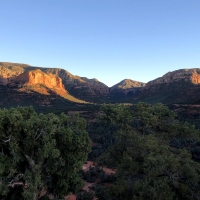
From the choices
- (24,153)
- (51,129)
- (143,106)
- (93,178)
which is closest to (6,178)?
(24,153)

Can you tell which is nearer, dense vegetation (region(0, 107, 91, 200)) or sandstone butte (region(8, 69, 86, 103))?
dense vegetation (region(0, 107, 91, 200))

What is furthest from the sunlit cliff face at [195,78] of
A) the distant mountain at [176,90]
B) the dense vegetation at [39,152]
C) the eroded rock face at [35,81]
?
the dense vegetation at [39,152]

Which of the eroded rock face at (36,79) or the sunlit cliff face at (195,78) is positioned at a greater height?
the sunlit cliff face at (195,78)

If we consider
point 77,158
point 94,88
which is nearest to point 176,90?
point 94,88

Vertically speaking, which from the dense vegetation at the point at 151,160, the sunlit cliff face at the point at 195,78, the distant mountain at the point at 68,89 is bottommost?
the dense vegetation at the point at 151,160

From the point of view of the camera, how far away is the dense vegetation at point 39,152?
10.3 m

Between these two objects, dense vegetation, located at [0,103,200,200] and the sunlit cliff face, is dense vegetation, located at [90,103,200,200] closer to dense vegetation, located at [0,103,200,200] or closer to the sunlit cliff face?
dense vegetation, located at [0,103,200,200]

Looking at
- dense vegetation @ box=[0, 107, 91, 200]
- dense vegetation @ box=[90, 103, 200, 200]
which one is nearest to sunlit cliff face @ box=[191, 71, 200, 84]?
dense vegetation @ box=[90, 103, 200, 200]

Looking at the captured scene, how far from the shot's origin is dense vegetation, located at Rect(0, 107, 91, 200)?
1030cm

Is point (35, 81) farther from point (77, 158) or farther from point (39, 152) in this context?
point (39, 152)

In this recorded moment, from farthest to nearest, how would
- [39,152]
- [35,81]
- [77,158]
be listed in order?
[35,81]
[77,158]
[39,152]

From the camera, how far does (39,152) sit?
34.5ft

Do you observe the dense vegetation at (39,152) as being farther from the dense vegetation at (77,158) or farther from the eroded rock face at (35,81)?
the eroded rock face at (35,81)

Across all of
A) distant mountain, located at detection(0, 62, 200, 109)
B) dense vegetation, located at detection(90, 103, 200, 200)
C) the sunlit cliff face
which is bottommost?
dense vegetation, located at detection(90, 103, 200, 200)
